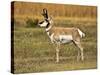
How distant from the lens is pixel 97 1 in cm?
249

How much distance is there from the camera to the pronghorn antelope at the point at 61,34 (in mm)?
2236

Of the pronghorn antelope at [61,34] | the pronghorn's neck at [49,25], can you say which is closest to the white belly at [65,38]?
the pronghorn antelope at [61,34]

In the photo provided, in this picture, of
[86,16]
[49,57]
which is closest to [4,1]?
[49,57]

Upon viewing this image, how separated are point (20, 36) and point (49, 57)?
1.21 feet

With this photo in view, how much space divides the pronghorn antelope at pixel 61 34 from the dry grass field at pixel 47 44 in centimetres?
4

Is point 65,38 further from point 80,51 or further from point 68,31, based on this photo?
point 80,51

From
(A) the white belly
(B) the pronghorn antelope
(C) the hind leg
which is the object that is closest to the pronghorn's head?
(B) the pronghorn antelope

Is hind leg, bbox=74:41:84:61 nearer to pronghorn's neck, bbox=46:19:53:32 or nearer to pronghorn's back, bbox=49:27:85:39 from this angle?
pronghorn's back, bbox=49:27:85:39

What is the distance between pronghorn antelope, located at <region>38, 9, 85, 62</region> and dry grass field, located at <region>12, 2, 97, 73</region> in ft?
0.14

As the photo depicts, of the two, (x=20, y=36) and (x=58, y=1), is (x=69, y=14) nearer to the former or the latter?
(x=58, y=1)

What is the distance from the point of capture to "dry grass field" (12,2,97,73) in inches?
82.7

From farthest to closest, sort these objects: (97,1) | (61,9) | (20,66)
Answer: (97,1)
(61,9)
(20,66)

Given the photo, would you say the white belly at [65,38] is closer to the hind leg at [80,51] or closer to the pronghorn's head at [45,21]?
the hind leg at [80,51]

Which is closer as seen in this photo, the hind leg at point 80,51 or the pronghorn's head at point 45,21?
the pronghorn's head at point 45,21
